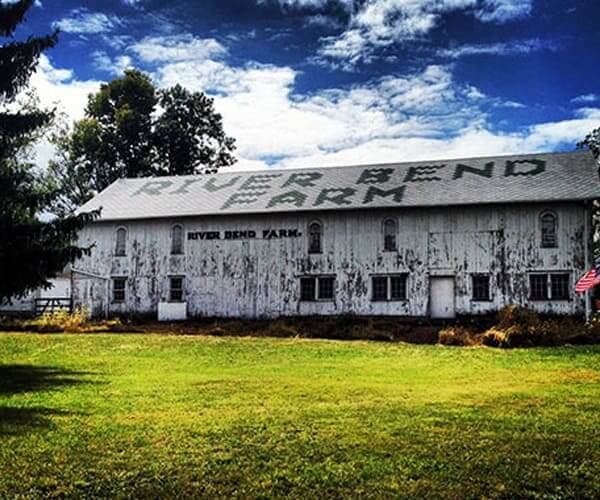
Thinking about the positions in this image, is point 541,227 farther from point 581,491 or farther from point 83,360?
point 581,491

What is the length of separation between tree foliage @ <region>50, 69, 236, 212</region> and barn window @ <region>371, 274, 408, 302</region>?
29.6m

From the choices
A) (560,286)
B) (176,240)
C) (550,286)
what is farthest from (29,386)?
(560,286)

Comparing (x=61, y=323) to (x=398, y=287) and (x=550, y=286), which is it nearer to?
(x=398, y=287)

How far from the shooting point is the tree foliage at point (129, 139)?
5428 centimetres

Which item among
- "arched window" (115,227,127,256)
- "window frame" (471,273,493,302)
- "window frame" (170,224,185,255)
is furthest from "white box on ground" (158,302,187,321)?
"window frame" (471,273,493,302)

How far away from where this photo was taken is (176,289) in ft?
107

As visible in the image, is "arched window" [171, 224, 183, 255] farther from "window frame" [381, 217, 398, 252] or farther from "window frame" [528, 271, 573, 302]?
"window frame" [528, 271, 573, 302]

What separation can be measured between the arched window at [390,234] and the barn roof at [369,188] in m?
0.88

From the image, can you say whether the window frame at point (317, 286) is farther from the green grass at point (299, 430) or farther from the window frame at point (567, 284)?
the green grass at point (299, 430)

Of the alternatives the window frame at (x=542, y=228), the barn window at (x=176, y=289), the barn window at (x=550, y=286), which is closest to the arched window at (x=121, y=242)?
the barn window at (x=176, y=289)

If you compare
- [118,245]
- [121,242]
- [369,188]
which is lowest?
[118,245]

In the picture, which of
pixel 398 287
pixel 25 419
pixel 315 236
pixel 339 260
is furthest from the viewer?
pixel 315 236

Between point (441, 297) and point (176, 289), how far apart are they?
41.1ft

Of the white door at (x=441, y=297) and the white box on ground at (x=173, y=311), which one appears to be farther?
the white box on ground at (x=173, y=311)
